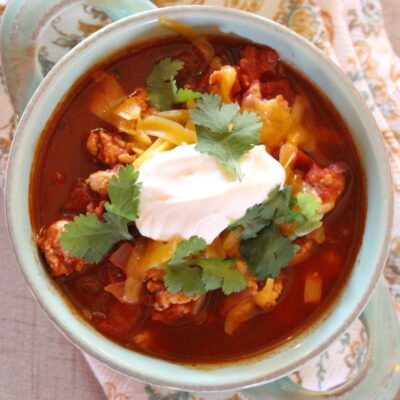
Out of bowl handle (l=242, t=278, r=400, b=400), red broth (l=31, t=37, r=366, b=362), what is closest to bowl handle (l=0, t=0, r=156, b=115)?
red broth (l=31, t=37, r=366, b=362)

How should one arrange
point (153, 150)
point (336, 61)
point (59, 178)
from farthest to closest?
point (336, 61) → point (59, 178) → point (153, 150)

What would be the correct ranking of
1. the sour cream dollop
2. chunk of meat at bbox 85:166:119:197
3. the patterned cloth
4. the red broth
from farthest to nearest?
the patterned cloth, the red broth, chunk of meat at bbox 85:166:119:197, the sour cream dollop

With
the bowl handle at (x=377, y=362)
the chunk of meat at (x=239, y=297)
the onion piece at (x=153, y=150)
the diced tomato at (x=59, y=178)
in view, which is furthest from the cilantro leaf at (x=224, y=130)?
the bowl handle at (x=377, y=362)

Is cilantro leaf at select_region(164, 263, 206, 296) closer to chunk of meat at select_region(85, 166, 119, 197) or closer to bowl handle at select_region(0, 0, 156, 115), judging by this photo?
chunk of meat at select_region(85, 166, 119, 197)

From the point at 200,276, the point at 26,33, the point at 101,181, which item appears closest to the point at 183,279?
the point at 200,276

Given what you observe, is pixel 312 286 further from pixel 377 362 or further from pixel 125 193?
pixel 125 193

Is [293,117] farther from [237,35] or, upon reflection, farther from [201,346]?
[201,346]

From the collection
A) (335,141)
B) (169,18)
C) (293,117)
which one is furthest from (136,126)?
(335,141)
